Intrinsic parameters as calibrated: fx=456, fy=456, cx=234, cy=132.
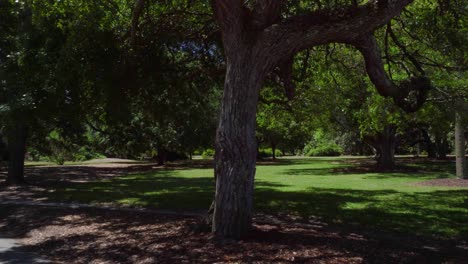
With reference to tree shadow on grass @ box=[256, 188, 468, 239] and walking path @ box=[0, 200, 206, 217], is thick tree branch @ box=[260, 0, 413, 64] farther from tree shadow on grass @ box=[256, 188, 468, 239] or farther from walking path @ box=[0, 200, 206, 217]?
walking path @ box=[0, 200, 206, 217]

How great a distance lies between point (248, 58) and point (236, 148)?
1482mm

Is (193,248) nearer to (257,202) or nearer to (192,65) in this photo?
(257,202)

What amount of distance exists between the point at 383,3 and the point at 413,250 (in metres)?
3.95

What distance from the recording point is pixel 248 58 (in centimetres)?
743

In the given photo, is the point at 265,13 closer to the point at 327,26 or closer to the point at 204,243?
the point at 327,26

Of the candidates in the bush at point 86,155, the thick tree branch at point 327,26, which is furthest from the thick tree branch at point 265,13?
the bush at point 86,155

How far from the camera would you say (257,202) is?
13.0 metres

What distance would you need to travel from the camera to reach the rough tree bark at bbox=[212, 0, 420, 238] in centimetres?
731

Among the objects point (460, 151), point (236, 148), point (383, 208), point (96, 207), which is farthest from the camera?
point (460, 151)

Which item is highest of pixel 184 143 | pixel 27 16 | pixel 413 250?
pixel 27 16

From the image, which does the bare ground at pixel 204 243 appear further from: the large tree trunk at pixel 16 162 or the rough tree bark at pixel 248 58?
the large tree trunk at pixel 16 162

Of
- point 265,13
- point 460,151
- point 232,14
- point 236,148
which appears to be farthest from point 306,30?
point 460,151

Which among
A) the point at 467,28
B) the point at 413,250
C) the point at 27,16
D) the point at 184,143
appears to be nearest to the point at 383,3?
the point at 413,250

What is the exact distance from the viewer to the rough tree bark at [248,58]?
7.31 metres
